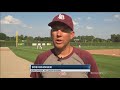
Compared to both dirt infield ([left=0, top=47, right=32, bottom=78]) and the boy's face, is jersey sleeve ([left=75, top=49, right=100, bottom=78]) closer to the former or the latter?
the boy's face

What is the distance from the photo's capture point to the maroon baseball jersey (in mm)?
4453

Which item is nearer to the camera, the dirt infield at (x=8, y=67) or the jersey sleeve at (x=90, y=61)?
the jersey sleeve at (x=90, y=61)

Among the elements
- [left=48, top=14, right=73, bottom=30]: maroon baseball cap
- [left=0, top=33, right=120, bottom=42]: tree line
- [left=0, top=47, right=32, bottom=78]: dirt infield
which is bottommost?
[left=0, top=47, right=32, bottom=78]: dirt infield

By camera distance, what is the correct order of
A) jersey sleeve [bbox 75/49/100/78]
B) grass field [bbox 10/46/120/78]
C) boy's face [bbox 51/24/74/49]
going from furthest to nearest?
grass field [bbox 10/46/120/78]
boy's face [bbox 51/24/74/49]
jersey sleeve [bbox 75/49/100/78]

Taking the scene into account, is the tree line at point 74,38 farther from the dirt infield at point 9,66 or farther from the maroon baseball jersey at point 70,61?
the maroon baseball jersey at point 70,61

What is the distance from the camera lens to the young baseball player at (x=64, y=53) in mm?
4473

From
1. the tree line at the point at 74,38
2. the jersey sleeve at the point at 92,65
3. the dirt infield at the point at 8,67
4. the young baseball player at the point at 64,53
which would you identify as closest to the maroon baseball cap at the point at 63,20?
the young baseball player at the point at 64,53

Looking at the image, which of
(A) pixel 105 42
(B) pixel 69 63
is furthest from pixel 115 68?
(B) pixel 69 63

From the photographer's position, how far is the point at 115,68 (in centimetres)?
507

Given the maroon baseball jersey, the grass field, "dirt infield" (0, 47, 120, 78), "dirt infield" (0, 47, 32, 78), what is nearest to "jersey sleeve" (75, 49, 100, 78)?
the maroon baseball jersey

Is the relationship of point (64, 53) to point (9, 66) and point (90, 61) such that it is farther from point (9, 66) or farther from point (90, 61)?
point (9, 66)
